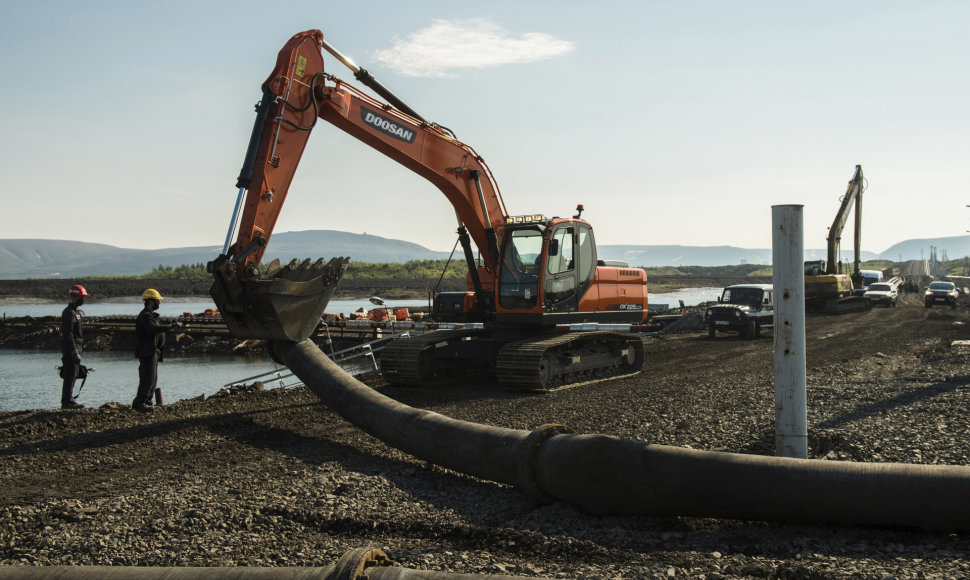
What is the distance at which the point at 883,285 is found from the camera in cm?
4522

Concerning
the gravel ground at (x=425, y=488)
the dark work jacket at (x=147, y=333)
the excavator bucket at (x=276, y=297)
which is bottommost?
the gravel ground at (x=425, y=488)

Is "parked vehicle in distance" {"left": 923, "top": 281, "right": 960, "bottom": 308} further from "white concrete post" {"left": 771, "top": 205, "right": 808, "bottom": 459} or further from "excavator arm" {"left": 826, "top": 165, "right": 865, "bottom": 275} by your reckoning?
"white concrete post" {"left": 771, "top": 205, "right": 808, "bottom": 459}

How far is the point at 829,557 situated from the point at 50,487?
22.1ft

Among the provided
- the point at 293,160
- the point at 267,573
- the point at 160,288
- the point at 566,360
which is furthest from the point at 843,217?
the point at 160,288

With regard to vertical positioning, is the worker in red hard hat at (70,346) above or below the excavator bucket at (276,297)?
below

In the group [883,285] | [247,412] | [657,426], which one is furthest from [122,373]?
[883,285]

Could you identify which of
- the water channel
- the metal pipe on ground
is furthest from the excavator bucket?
the water channel

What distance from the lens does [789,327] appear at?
602 centimetres

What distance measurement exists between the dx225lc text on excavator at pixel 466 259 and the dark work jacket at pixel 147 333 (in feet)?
10.2

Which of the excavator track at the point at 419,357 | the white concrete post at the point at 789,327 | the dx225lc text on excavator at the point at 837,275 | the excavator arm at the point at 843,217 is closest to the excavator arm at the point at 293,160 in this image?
the excavator track at the point at 419,357

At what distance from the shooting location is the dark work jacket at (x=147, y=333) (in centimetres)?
1161

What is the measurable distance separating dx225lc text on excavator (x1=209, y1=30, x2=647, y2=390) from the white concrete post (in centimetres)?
568

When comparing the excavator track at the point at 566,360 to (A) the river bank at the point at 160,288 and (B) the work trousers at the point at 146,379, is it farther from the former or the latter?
(A) the river bank at the point at 160,288

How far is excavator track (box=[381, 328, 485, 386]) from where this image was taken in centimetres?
1290
